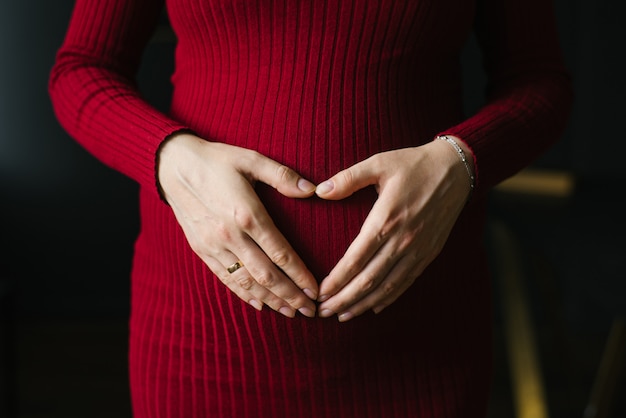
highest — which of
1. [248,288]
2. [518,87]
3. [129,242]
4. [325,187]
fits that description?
[518,87]

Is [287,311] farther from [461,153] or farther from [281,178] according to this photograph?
[461,153]

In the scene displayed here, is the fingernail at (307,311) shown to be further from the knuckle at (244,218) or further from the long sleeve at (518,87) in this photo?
the long sleeve at (518,87)

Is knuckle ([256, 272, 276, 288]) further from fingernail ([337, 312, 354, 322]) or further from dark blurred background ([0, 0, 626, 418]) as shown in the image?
dark blurred background ([0, 0, 626, 418])

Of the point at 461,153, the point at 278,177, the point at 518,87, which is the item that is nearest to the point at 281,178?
the point at 278,177

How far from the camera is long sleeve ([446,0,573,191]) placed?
78 cm

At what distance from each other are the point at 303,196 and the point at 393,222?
0.33 feet

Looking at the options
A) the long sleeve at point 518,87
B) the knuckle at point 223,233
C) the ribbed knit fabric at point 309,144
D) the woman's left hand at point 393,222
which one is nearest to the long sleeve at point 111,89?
the ribbed knit fabric at point 309,144

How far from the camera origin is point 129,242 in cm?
178

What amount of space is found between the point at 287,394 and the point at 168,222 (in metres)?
0.25

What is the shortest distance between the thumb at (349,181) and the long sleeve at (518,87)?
0.13 m

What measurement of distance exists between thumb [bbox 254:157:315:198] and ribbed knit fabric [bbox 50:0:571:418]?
0.9 inches

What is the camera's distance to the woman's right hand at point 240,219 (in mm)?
684

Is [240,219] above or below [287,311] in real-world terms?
above

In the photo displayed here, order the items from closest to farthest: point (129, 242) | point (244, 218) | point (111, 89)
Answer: point (244, 218) → point (111, 89) → point (129, 242)
